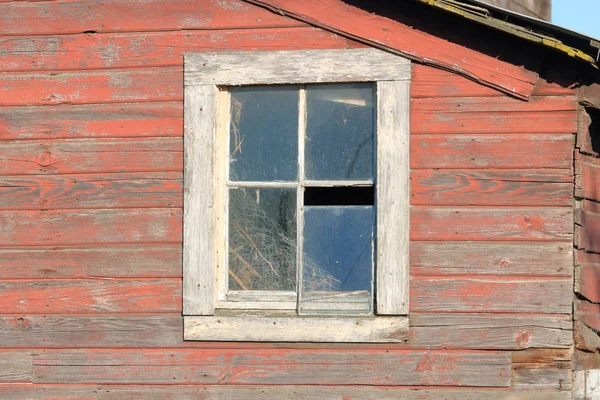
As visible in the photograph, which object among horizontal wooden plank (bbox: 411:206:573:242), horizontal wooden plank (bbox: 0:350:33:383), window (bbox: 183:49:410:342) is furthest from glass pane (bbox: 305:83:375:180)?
horizontal wooden plank (bbox: 0:350:33:383)

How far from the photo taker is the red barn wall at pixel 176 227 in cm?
477

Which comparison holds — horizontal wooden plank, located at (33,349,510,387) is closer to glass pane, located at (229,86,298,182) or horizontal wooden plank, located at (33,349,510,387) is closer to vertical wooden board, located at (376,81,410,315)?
vertical wooden board, located at (376,81,410,315)

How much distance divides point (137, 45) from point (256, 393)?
208cm

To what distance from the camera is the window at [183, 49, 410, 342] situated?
4.86 metres

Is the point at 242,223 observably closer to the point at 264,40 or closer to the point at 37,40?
the point at 264,40

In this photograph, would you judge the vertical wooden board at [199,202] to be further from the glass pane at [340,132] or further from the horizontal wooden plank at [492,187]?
the horizontal wooden plank at [492,187]

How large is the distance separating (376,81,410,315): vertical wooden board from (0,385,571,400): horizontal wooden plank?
448mm

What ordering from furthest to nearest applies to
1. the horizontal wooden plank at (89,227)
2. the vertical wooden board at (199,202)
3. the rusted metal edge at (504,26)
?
the horizontal wooden plank at (89,227) < the vertical wooden board at (199,202) < the rusted metal edge at (504,26)

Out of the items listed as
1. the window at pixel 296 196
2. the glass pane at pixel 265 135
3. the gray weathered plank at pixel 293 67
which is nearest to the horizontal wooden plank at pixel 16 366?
the window at pixel 296 196

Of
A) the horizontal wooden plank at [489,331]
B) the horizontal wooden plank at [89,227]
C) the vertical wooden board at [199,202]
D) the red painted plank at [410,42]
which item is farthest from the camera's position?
the horizontal wooden plank at [89,227]

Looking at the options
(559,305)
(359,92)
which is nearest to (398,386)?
(559,305)

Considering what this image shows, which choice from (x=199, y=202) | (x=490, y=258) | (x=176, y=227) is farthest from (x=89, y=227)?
(x=490, y=258)

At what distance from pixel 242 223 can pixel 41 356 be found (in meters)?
1.38

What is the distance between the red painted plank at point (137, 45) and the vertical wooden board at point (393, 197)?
1.33 ft
